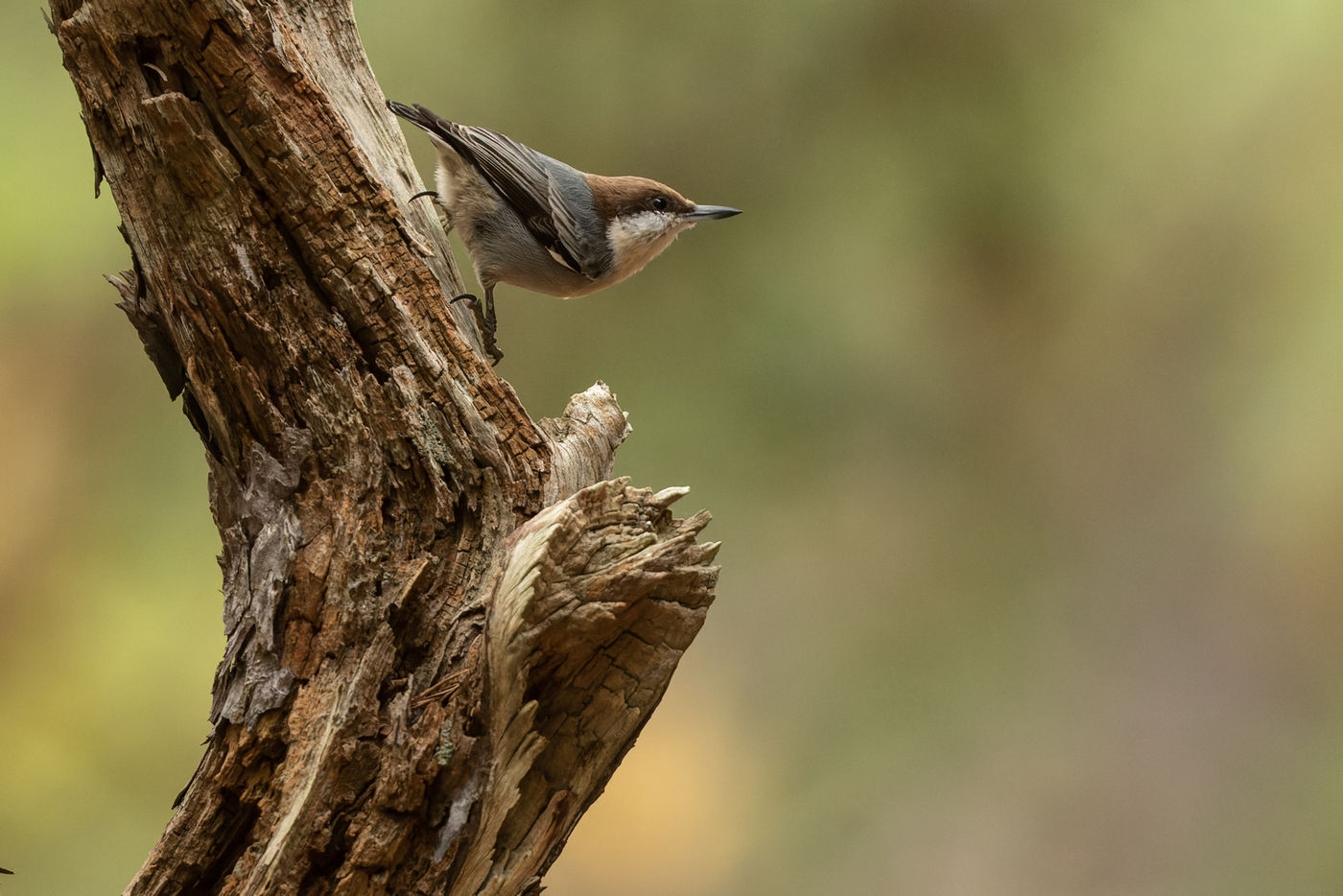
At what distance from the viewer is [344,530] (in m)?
1.62

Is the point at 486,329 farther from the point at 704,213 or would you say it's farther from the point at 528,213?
the point at 704,213

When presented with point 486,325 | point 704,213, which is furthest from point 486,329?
point 704,213

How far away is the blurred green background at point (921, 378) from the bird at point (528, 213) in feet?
3.08

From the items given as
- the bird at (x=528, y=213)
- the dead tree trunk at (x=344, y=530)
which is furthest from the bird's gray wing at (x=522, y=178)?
the dead tree trunk at (x=344, y=530)

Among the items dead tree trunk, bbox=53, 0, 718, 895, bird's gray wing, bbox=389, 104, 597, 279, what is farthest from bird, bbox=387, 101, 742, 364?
dead tree trunk, bbox=53, 0, 718, 895

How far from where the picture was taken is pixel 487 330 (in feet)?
7.43

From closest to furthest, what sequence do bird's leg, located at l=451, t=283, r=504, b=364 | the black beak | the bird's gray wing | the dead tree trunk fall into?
1. the dead tree trunk
2. bird's leg, located at l=451, t=283, r=504, b=364
3. the bird's gray wing
4. the black beak

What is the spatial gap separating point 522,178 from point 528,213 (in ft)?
0.27

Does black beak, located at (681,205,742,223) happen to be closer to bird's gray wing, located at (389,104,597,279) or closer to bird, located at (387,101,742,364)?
bird, located at (387,101,742,364)

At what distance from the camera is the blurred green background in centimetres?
335

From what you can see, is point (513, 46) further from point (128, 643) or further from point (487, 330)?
point (128, 643)

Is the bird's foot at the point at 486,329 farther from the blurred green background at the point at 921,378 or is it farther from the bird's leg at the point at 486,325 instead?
the blurred green background at the point at 921,378

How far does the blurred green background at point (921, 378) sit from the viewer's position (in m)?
3.35

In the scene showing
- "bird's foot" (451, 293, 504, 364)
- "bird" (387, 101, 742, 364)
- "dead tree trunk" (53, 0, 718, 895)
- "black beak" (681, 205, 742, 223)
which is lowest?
"dead tree trunk" (53, 0, 718, 895)
